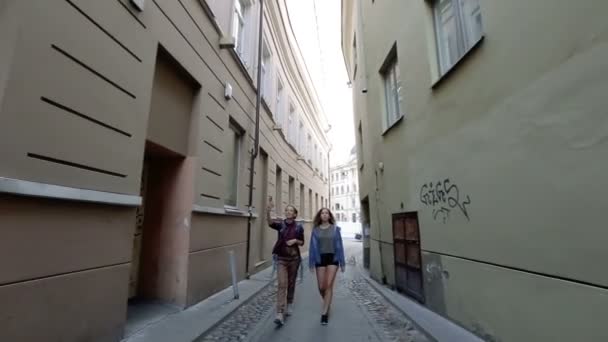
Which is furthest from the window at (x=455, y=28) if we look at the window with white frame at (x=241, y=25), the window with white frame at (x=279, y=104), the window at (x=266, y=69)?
the window with white frame at (x=279, y=104)

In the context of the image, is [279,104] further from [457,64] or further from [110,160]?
[110,160]

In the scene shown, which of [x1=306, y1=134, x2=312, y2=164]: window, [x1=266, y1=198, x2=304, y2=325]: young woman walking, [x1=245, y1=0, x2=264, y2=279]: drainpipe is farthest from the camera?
[x1=306, y1=134, x2=312, y2=164]: window

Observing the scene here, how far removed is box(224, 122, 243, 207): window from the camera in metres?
7.52

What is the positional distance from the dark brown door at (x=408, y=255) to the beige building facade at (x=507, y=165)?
1.6 inches

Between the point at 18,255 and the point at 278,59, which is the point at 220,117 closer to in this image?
the point at 18,255

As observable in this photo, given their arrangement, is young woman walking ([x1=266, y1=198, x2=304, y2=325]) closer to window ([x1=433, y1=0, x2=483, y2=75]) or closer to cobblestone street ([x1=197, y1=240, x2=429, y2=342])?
cobblestone street ([x1=197, y1=240, x2=429, y2=342])

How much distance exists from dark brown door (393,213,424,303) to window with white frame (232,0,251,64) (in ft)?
19.5

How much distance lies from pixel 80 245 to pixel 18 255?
58 cm

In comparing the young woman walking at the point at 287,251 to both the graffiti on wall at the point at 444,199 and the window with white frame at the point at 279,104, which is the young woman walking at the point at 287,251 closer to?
the graffiti on wall at the point at 444,199

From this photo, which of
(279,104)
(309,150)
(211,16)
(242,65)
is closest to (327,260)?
(211,16)

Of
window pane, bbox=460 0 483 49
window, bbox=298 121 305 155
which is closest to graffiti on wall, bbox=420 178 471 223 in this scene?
window pane, bbox=460 0 483 49

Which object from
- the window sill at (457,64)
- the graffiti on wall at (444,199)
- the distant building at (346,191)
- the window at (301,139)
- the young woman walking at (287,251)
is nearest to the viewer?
the window sill at (457,64)

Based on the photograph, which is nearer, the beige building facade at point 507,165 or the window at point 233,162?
the beige building facade at point 507,165

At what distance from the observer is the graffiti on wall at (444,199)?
436 cm
